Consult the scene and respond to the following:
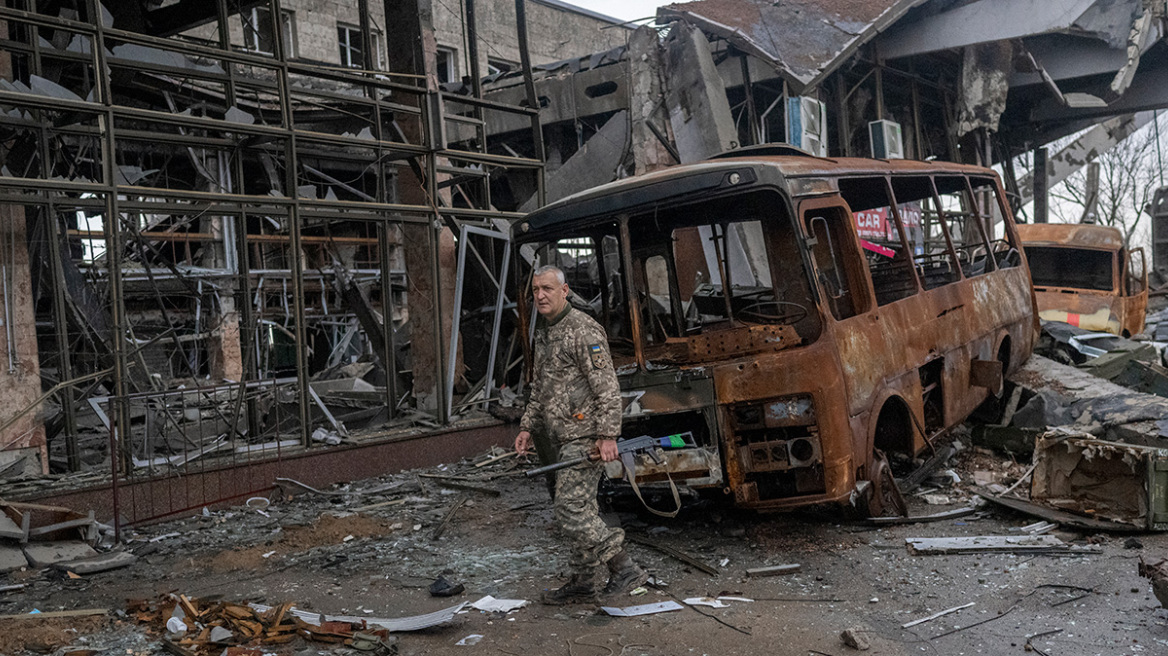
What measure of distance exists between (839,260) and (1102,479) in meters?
2.38

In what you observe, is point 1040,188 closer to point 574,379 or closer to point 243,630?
point 574,379

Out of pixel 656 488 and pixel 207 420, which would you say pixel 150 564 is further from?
pixel 207 420

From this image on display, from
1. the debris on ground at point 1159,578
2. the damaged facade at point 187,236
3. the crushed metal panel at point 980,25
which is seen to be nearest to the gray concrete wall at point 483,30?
the damaged facade at point 187,236

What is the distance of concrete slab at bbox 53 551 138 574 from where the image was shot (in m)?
6.43

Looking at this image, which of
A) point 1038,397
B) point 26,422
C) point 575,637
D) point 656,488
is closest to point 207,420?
point 26,422

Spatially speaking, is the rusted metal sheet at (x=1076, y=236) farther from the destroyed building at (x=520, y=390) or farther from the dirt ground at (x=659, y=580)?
the dirt ground at (x=659, y=580)

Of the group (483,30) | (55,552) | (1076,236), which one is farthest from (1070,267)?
(483,30)

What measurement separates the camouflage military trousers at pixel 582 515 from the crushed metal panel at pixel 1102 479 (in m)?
3.44

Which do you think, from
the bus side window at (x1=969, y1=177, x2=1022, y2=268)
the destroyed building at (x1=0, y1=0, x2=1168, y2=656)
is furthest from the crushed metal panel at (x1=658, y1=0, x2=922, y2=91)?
the bus side window at (x1=969, y1=177, x2=1022, y2=268)

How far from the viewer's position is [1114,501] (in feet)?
20.7

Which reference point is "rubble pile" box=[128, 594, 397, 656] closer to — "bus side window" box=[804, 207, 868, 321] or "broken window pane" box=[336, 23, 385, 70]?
A: "bus side window" box=[804, 207, 868, 321]

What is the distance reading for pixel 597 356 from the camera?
5246 millimetres

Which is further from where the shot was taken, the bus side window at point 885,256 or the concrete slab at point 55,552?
the bus side window at point 885,256

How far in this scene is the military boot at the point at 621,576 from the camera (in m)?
5.33
